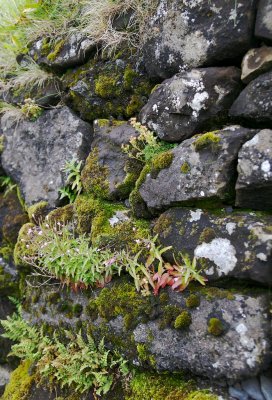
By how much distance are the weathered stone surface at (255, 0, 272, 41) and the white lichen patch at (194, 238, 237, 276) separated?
2.04m

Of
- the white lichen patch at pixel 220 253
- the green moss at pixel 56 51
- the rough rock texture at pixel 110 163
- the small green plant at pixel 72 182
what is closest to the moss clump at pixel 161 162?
the rough rock texture at pixel 110 163

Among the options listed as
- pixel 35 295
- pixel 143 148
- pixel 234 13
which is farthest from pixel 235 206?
pixel 35 295

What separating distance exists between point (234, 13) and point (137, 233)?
101 inches

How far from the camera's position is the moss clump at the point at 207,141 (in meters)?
3.80

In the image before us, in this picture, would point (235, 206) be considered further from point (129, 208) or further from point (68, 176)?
point (68, 176)

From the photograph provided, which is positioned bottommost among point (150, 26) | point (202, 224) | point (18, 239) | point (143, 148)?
point (18, 239)

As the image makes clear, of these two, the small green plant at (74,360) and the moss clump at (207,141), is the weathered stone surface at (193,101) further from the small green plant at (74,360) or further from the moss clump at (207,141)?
the small green plant at (74,360)

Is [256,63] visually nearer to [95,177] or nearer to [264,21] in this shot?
[264,21]

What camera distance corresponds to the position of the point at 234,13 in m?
3.97

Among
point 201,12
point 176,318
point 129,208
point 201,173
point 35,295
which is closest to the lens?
point 176,318

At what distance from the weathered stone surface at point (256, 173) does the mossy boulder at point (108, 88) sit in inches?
76.0

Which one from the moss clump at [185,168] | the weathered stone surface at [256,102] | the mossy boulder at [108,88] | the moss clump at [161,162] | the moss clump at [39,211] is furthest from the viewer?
the moss clump at [39,211]

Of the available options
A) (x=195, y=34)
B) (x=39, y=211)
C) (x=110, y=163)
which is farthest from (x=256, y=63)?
(x=39, y=211)

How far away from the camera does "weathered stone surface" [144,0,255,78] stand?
3957 mm
